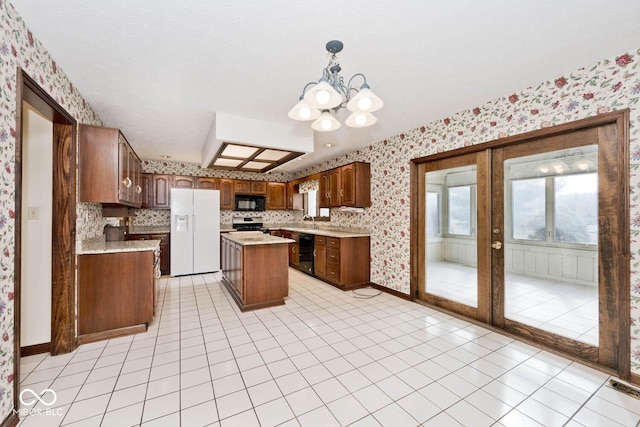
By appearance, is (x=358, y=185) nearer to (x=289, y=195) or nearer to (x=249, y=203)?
(x=289, y=195)

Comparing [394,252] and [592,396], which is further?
[394,252]

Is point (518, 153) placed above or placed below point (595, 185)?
above

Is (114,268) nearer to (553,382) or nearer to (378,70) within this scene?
(378,70)

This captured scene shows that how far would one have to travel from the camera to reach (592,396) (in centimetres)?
185

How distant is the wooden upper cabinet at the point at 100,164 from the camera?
2.66 m

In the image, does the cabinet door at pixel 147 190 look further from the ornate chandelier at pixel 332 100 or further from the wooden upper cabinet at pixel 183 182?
the ornate chandelier at pixel 332 100

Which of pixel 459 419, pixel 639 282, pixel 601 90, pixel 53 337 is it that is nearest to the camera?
pixel 459 419

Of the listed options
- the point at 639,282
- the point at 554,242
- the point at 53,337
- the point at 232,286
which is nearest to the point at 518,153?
the point at 554,242

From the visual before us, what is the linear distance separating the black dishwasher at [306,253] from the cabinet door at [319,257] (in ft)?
0.42

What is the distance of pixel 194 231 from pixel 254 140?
2.90 m

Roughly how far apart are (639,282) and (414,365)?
1.80 m

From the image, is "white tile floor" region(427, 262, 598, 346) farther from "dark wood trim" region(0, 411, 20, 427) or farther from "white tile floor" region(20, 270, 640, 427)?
"dark wood trim" region(0, 411, 20, 427)

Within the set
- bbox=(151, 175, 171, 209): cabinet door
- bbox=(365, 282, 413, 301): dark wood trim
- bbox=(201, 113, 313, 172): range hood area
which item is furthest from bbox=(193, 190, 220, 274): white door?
bbox=(365, 282, 413, 301): dark wood trim

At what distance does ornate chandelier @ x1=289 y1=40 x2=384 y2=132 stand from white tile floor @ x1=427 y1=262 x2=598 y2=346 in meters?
2.40
